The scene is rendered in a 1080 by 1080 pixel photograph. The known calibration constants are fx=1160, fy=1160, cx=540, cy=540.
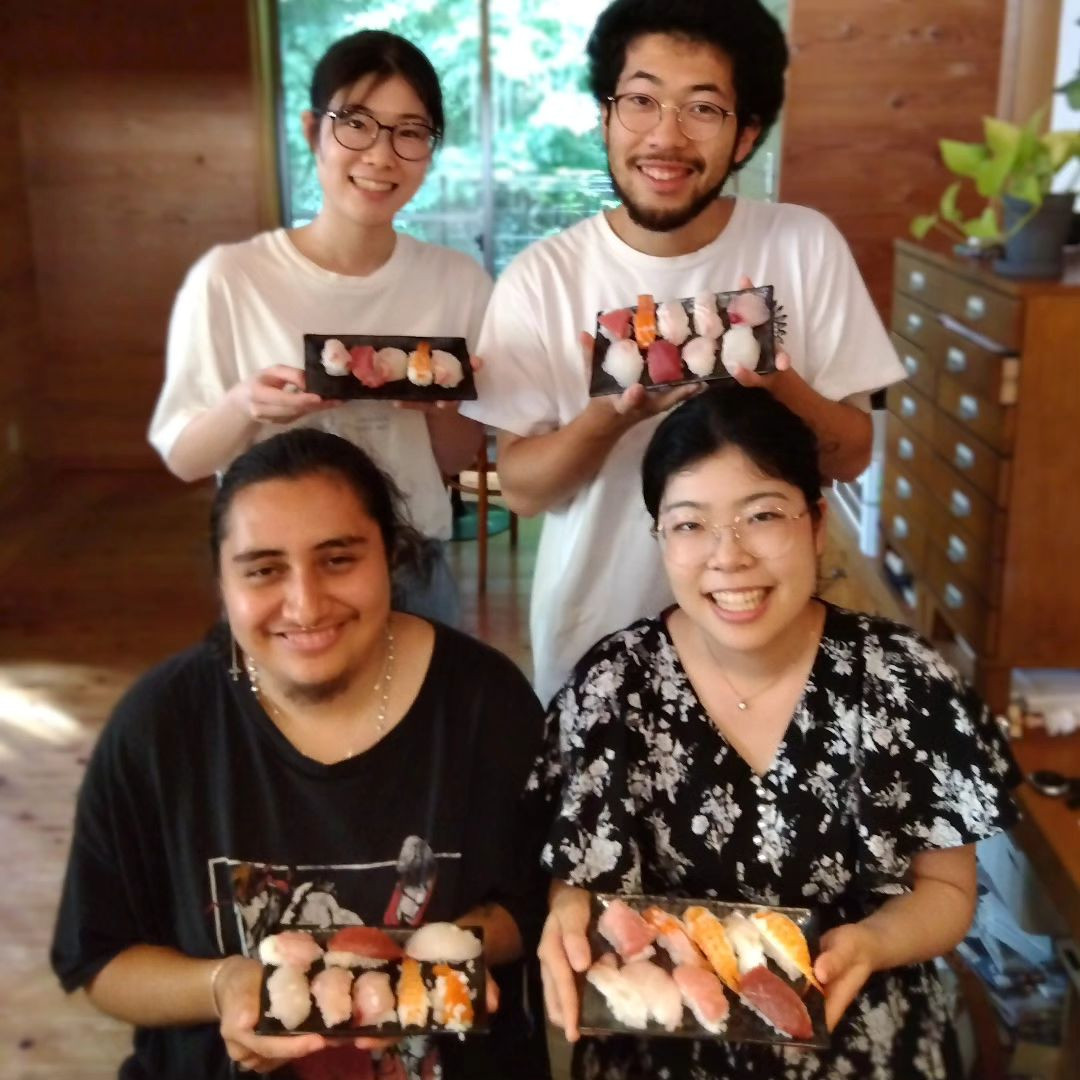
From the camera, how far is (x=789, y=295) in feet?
5.08

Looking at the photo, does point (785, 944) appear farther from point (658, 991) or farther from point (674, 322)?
point (674, 322)

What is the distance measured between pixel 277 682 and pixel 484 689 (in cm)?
24

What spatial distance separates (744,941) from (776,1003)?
69 millimetres

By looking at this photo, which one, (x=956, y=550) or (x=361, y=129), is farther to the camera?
(x=956, y=550)

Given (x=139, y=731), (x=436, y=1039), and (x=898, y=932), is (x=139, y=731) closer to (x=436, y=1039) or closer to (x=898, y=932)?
(x=436, y=1039)

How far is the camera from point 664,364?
1.38m

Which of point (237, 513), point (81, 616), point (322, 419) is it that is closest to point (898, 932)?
Result: point (237, 513)

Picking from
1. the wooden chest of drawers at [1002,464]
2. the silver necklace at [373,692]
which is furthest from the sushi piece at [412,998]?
the wooden chest of drawers at [1002,464]

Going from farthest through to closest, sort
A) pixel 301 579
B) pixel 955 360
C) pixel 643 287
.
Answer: pixel 955 360 < pixel 643 287 < pixel 301 579

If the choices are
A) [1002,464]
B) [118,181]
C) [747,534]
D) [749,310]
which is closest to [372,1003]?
[747,534]

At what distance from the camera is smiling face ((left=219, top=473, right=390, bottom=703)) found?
1223 mm

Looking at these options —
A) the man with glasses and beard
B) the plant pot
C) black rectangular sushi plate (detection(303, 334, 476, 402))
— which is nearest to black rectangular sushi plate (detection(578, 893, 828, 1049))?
the man with glasses and beard

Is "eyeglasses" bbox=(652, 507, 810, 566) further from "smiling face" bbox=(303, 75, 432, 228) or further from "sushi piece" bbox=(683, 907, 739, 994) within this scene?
"smiling face" bbox=(303, 75, 432, 228)

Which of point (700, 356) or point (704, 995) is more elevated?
point (700, 356)
